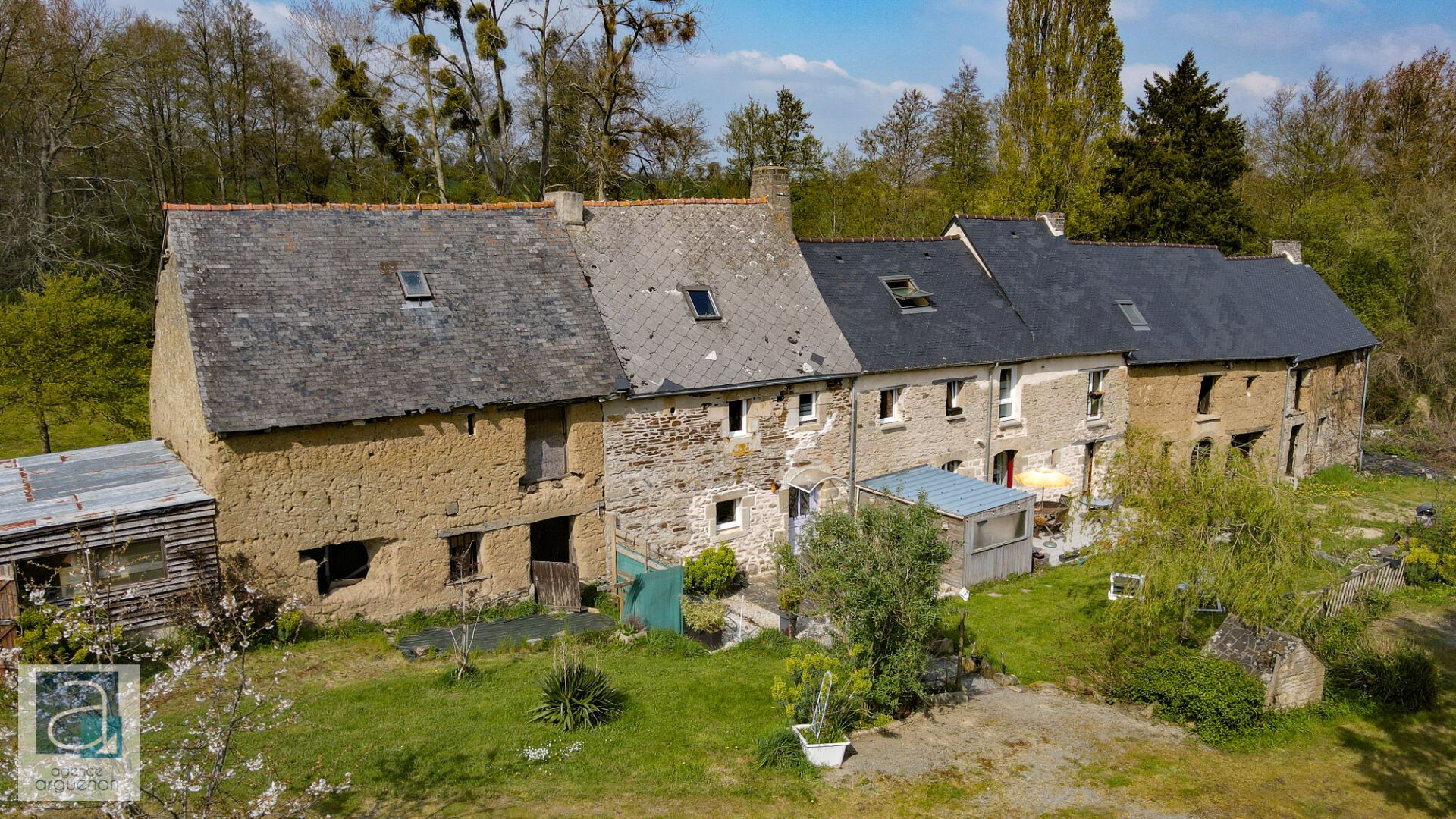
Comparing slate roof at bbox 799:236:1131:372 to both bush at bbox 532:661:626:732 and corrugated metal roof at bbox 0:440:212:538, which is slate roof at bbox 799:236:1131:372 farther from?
corrugated metal roof at bbox 0:440:212:538

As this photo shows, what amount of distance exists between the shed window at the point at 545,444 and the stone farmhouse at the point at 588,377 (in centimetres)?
5

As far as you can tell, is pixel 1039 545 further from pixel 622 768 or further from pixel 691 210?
pixel 622 768

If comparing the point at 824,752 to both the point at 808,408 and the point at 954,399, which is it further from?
the point at 954,399

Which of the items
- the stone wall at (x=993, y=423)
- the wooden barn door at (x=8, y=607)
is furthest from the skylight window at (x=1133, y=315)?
the wooden barn door at (x=8, y=607)

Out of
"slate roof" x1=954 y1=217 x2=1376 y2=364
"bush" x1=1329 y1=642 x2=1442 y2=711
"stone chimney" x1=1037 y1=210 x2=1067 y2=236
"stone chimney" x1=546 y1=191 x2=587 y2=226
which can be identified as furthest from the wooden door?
"stone chimney" x1=1037 y1=210 x2=1067 y2=236

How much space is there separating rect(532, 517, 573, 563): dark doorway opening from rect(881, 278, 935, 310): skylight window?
33.8 ft

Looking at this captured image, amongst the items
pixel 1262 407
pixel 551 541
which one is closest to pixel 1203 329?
pixel 1262 407

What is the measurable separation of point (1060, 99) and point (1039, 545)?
24.7m

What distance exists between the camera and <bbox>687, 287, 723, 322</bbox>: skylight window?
19.8m

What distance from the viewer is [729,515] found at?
66.0 ft

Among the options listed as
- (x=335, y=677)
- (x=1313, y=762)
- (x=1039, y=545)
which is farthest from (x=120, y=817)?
(x=1039, y=545)

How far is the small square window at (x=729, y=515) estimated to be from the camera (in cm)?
1984

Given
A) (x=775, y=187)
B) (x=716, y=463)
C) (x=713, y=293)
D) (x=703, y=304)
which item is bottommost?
(x=716, y=463)

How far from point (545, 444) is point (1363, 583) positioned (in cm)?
1662
